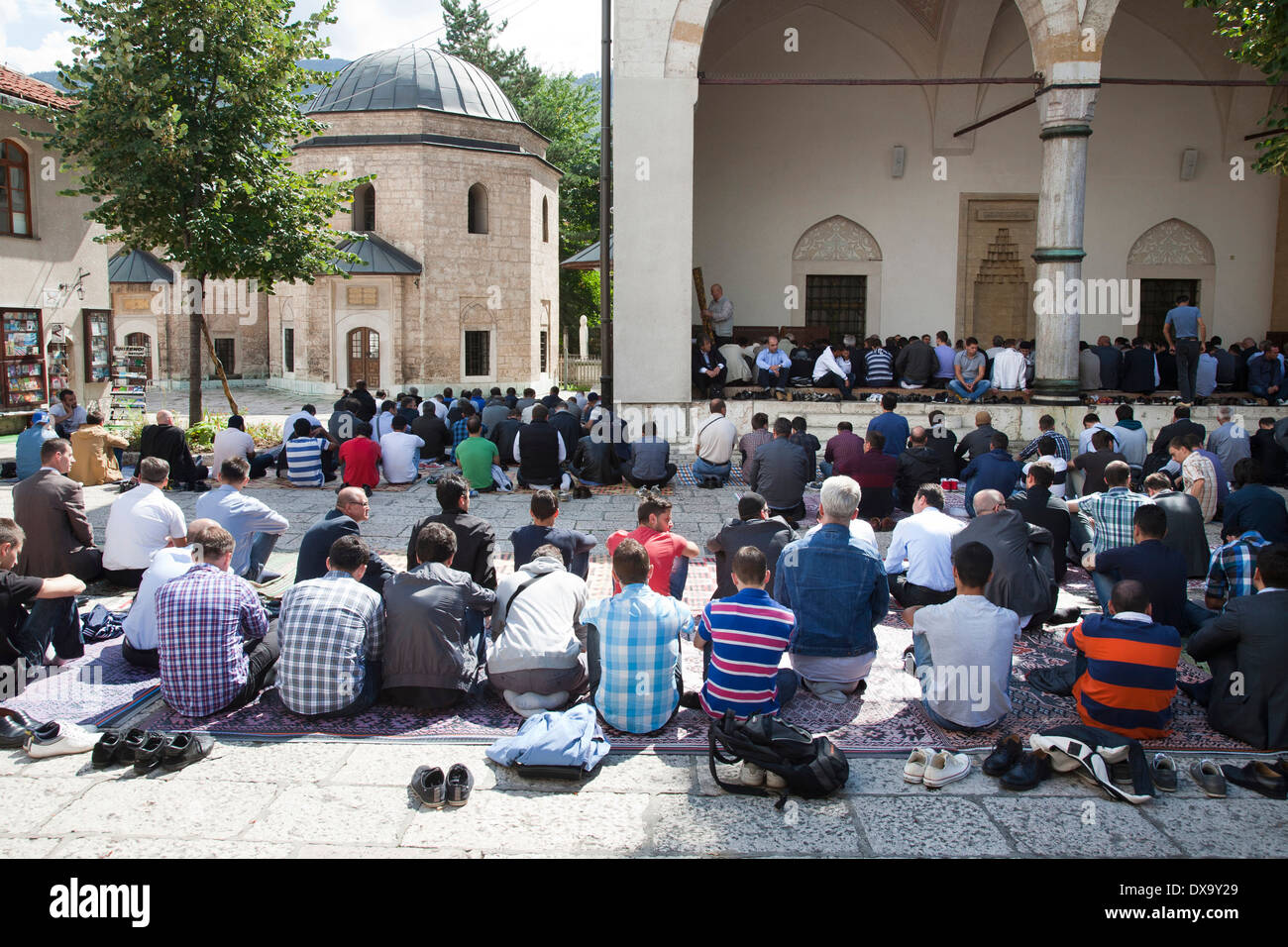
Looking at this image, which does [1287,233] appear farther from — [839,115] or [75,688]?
[75,688]

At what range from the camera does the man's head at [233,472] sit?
6598 millimetres

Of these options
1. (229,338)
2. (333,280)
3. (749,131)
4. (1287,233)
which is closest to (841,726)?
(749,131)

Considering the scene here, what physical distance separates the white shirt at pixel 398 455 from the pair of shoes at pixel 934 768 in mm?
8552

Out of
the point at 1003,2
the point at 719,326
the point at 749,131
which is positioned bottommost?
the point at 719,326

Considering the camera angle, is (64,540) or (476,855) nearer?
(476,855)

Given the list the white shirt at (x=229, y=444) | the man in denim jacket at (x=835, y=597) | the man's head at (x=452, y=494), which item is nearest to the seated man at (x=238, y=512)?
the man's head at (x=452, y=494)

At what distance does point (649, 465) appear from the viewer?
11.6m

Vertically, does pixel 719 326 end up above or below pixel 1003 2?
below

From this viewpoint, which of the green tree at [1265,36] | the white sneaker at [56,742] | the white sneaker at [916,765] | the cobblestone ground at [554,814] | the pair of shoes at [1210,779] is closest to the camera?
the cobblestone ground at [554,814]

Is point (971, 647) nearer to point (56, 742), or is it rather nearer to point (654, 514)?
point (654, 514)

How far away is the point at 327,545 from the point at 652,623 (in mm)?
2323

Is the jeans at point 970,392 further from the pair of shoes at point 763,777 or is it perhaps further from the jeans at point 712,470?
the pair of shoes at point 763,777

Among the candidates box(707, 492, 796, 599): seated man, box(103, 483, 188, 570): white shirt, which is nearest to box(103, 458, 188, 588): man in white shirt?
box(103, 483, 188, 570): white shirt

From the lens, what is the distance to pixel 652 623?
4555mm
